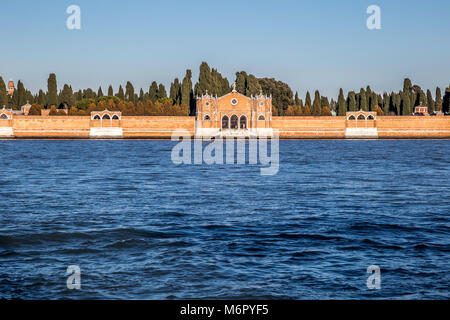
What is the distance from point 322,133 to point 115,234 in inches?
2366

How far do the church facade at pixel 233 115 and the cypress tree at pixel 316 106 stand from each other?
21.9ft

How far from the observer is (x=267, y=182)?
2220 centimetres

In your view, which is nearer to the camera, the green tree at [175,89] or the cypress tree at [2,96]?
the cypress tree at [2,96]

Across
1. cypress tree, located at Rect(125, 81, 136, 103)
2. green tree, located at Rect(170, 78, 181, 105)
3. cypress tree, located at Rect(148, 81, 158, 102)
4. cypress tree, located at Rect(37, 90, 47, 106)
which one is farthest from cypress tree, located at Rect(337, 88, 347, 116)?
cypress tree, located at Rect(37, 90, 47, 106)

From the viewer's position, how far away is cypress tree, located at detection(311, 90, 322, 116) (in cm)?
7125

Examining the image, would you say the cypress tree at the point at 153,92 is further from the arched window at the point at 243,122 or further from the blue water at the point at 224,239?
the blue water at the point at 224,239

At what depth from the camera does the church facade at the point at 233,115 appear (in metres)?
66.8

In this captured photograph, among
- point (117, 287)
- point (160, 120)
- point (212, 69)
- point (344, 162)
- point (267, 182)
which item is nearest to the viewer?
point (117, 287)

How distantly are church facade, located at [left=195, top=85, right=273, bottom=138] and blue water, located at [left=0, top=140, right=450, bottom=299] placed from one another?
45248mm

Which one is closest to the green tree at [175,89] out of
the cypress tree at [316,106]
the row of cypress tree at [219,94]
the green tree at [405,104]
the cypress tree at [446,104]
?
the row of cypress tree at [219,94]

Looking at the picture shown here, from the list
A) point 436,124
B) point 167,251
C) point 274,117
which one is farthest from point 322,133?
point 167,251

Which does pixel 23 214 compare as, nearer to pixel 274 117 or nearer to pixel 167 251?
pixel 167 251

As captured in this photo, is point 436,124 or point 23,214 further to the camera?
point 436,124

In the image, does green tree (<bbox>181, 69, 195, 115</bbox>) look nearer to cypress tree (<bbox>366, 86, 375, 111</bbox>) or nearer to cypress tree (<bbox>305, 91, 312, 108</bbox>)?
cypress tree (<bbox>305, 91, 312, 108</bbox>)
